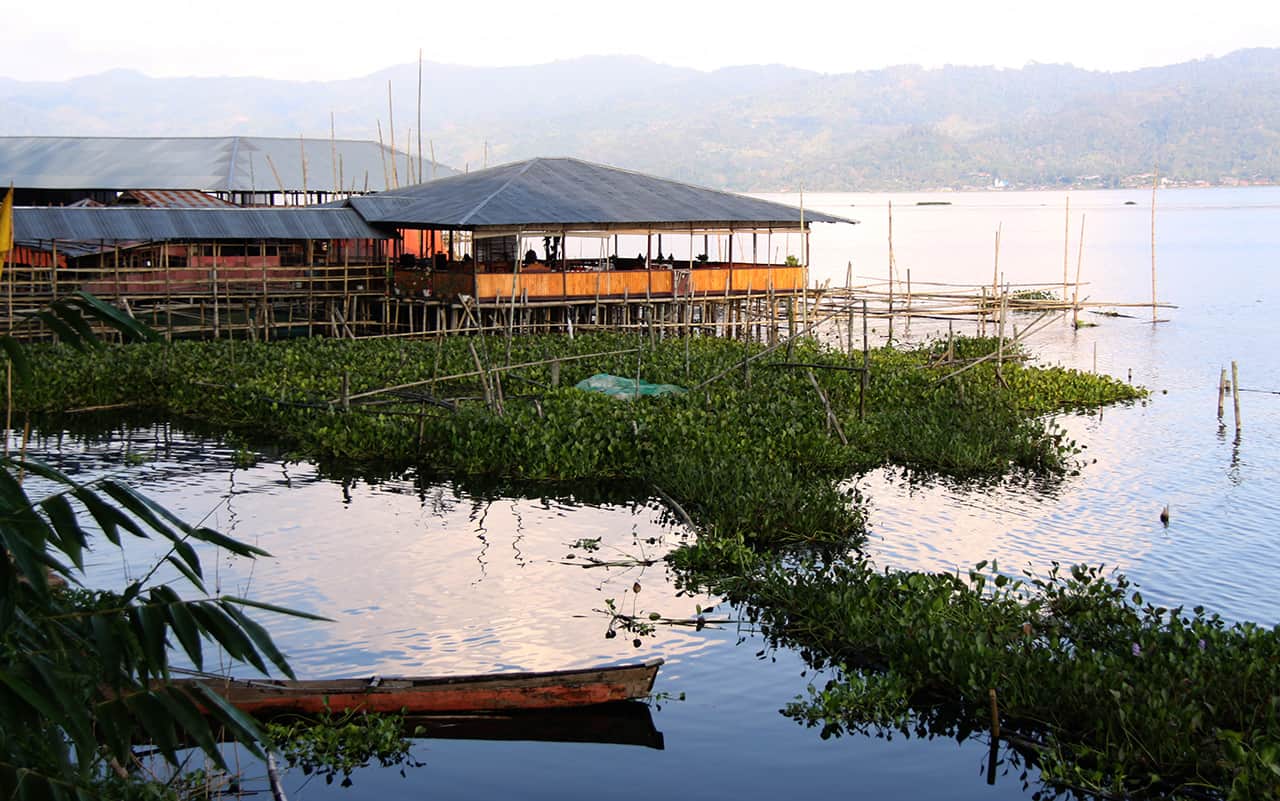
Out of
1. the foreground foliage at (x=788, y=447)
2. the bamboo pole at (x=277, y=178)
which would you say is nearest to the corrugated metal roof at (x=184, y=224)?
the foreground foliage at (x=788, y=447)

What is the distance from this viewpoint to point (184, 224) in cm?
3045

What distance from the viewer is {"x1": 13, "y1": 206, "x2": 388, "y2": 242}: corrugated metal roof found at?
2914 centimetres

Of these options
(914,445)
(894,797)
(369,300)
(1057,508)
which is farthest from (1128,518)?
(369,300)

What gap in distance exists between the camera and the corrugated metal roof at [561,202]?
30250mm

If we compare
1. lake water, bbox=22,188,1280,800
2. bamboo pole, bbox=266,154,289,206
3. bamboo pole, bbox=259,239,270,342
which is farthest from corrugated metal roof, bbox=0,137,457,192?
lake water, bbox=22,188,1280,800

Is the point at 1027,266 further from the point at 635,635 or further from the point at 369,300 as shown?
the point at 635,635

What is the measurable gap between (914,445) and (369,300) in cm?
1735

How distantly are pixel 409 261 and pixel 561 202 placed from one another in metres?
5.13

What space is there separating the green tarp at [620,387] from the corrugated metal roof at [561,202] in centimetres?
812

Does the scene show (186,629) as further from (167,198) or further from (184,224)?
(167,198)

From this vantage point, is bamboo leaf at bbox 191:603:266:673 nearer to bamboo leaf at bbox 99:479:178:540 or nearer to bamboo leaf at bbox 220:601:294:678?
bamboo leaf at bbox 220:601:294:678

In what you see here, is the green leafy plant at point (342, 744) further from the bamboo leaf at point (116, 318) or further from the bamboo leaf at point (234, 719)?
the bamboo leaf at point (116, 318)

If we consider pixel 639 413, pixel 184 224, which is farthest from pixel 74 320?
pixel 184 224

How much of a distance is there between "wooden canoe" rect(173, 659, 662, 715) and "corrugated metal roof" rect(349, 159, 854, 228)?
66.8 feet
